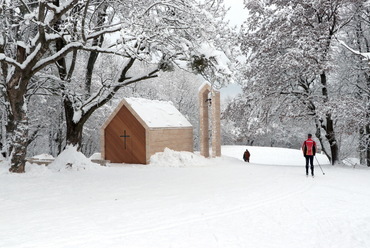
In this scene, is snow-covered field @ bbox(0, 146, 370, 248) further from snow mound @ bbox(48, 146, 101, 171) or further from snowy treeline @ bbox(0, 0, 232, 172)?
snowy treeline @ bbox(0, 0, 232, 172)

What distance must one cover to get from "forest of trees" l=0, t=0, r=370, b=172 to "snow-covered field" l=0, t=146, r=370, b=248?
3136mm

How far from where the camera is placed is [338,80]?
62.4 ft

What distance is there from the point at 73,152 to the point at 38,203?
6.26 meters

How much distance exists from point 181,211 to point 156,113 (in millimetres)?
11570

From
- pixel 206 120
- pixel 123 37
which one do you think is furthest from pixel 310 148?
pixel 206 120

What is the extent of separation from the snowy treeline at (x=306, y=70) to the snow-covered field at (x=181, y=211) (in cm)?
545

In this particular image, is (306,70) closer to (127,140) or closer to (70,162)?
(127,140)

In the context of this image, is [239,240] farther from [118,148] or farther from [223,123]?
[223,123]

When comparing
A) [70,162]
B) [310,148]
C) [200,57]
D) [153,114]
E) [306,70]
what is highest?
[306,70]

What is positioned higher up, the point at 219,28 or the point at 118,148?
the point at 219,28

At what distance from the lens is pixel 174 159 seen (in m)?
15.8

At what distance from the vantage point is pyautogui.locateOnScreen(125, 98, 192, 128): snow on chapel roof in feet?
53.5

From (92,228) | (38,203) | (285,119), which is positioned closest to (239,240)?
(92,228)

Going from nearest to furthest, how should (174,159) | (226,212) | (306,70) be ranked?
(226,212)
(306,70)
(174,159)
